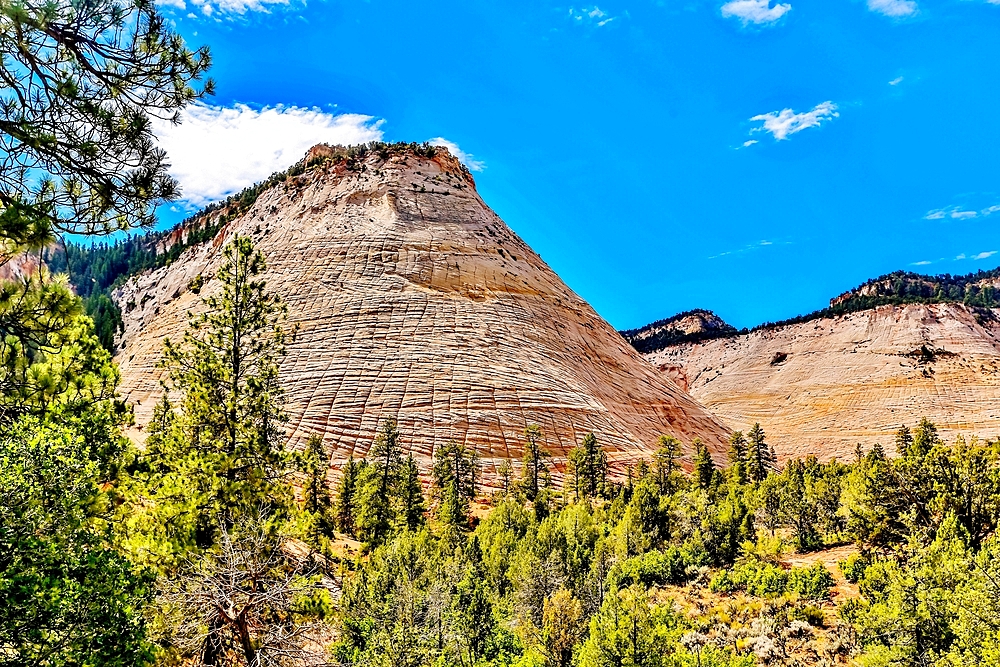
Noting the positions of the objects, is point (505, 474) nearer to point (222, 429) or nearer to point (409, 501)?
point (409, 501)

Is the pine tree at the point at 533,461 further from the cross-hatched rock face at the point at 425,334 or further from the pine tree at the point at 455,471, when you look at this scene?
the pine tree at the point at 455,471

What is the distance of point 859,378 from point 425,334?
72607mm

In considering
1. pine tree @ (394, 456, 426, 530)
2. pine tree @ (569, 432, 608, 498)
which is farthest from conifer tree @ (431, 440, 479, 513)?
pine tree @ (569, 432, 608, 498)

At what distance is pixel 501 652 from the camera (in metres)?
17.0

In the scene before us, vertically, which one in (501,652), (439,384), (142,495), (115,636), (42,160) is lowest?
(501,652)

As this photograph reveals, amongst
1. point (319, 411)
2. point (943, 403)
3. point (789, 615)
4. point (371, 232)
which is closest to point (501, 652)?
point (789, 615)

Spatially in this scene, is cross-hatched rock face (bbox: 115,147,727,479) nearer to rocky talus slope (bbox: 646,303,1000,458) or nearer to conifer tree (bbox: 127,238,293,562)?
rocky talus slope (bbox: 646,303,1000,458)

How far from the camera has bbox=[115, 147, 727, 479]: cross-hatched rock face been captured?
154 ft

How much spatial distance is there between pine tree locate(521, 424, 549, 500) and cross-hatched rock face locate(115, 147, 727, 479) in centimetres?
106

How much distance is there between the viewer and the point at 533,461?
43.4 meters

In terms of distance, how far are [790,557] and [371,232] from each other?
52299mm

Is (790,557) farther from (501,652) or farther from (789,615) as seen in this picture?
(501,652)

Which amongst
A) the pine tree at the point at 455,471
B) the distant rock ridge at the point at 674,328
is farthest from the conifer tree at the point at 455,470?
the distant rock ridge at the point at 674,328

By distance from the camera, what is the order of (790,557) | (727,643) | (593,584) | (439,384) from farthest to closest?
(439,384) < (790,557) < (593,584) < (727,643)
